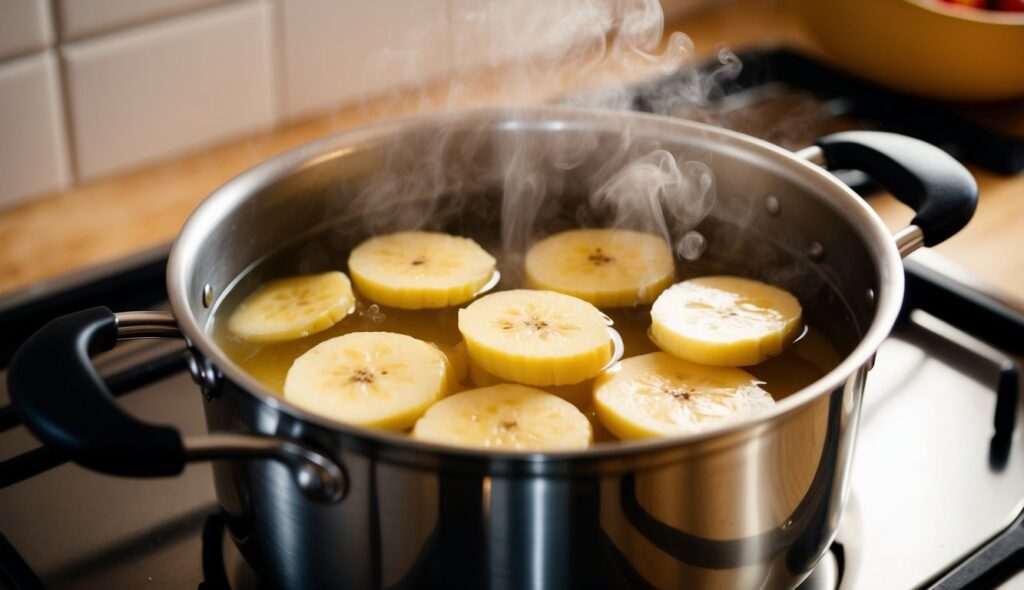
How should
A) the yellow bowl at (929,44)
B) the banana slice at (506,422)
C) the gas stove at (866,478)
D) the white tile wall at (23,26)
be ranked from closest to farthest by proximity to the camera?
the banana slice at (506,422), the gas stove at (866,478), the white tile wall at (23,26), the yellow bowl at (929,44)

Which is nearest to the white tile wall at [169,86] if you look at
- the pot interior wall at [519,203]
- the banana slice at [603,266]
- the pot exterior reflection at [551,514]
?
the pot interior wall at [519,203]

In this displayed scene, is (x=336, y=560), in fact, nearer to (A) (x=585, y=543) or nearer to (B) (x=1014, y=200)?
(A) (x=585, y=543)

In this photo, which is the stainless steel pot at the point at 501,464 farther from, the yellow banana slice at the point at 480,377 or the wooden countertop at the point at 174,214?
the wooden countertop at the point at 174,214

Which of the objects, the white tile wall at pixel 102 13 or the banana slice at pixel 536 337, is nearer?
the banana slice at pixel 536 337

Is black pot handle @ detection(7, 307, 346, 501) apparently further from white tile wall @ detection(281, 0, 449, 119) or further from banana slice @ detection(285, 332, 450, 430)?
white tile wall @ detection(281, 0, 449, 119)

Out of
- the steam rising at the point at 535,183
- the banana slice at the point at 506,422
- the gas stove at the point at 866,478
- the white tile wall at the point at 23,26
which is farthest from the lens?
the white tile wall at the point at 23,26

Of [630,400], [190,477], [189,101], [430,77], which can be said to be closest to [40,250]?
[189,101]

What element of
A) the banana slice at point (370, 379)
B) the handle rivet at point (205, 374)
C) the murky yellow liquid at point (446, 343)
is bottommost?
the murky yellow liquid at point (446, 343)
